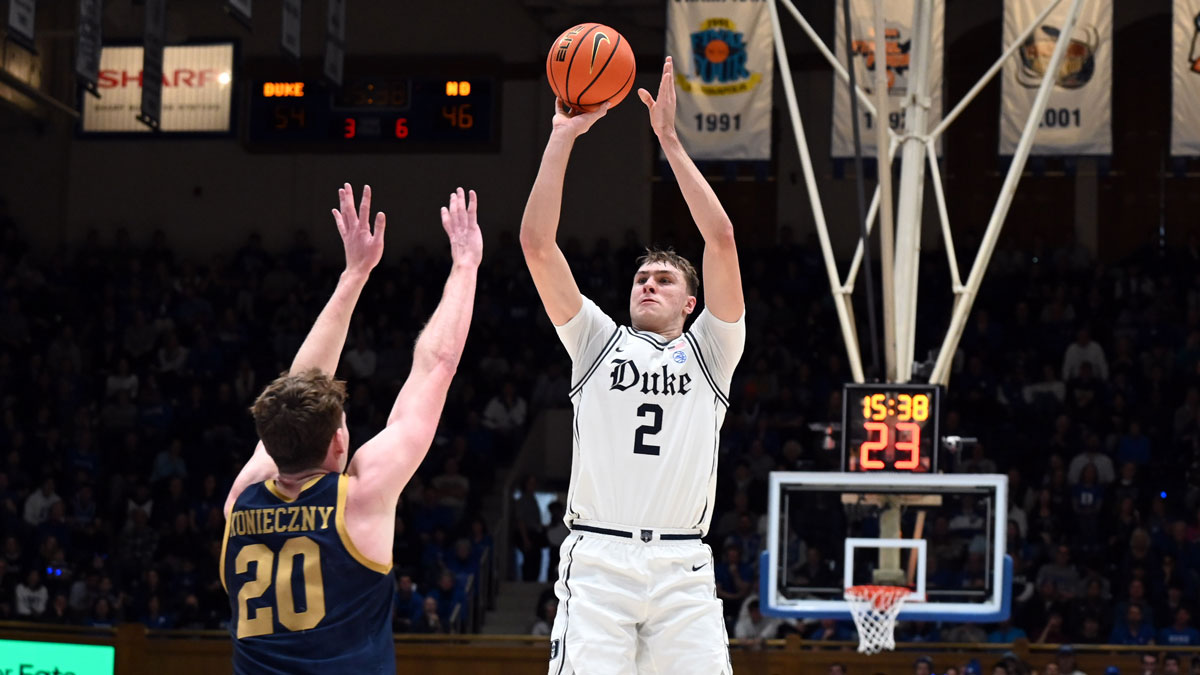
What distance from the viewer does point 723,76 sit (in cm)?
1791

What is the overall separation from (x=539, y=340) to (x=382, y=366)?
2141mm

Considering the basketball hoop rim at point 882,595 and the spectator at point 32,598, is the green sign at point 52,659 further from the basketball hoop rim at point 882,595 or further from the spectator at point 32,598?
the basketball hoop rim at point 882,595

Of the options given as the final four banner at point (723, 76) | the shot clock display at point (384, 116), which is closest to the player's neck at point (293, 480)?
the final four banner at point (723, 76)

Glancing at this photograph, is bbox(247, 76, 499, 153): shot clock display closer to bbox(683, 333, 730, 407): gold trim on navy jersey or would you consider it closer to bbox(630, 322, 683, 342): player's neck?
bbox(630, 322, 683, 342): player's neck

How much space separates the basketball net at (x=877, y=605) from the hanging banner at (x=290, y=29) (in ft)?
26.9

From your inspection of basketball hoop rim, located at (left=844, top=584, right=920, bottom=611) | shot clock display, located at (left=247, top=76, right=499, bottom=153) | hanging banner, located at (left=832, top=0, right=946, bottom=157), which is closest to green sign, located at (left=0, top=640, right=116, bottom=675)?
basketball hoop rim, located at (left=844, top=584, right=920, bottom=611)

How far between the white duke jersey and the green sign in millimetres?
10669

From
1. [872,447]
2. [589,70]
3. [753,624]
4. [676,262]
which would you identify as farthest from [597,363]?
[753,624]

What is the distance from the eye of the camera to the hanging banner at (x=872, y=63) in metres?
16.3

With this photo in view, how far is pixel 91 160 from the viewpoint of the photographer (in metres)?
25.9

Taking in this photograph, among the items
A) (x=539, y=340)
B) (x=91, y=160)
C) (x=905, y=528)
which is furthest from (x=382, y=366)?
(x=905, y=528)

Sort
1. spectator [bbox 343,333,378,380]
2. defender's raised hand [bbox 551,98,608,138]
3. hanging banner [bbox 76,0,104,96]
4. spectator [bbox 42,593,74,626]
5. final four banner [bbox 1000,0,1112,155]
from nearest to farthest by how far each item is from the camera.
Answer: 1. defender's raised hand [bbox 551,98,608,138]
2. hanging banner [bbox 76,0,104,96]
3. final four banner [bbox 1000,0,1112,155]
4. spectator [bbox 42,593,74,626]
5. spectator [bbox 343,333,378,380]

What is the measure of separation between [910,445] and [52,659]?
334 inches

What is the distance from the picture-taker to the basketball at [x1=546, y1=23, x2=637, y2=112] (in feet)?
20.6
